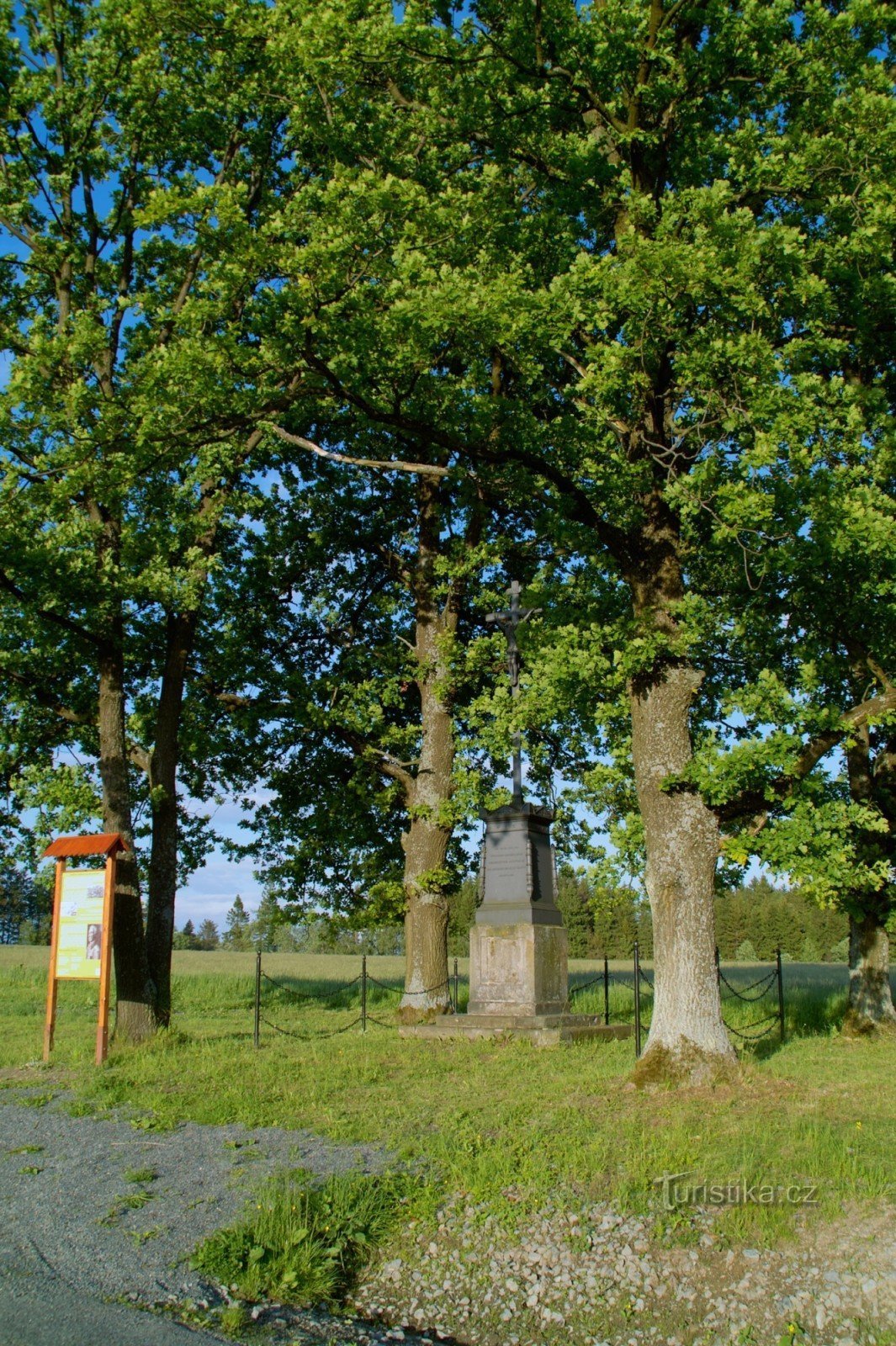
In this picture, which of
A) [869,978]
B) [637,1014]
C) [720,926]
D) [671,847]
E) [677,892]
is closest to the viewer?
[677,892]

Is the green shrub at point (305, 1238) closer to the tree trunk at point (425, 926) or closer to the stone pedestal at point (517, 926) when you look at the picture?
the stone pedestal at point (517, 926)

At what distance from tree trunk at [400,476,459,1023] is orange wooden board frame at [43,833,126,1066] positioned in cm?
507

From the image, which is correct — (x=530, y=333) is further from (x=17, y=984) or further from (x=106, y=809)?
(x=17, y=984)

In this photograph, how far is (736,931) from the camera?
7731 cm

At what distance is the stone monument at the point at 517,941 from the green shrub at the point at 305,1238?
730 cm

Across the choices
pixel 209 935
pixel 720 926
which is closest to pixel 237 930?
pixel 209 935

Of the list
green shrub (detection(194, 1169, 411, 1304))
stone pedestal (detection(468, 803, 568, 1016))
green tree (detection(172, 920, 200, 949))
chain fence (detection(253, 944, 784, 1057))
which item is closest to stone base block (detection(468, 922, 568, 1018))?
stone pedestal (detection(468, 803, 568, 1016))

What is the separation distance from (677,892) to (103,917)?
270 inches

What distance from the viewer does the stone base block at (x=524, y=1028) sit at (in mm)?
12859

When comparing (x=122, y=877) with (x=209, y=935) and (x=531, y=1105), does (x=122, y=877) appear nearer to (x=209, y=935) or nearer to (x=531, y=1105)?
(x=531, y=1105)

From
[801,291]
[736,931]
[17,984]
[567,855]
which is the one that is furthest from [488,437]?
[736,931]

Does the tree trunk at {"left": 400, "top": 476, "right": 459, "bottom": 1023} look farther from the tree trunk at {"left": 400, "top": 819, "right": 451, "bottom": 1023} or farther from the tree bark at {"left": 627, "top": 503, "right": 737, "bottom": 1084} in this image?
the tree bark at {"left": 627, "top": 503, "right": 737, "bottom": 1084}

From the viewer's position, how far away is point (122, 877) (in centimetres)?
1284

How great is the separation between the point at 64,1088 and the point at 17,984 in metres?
18.3
